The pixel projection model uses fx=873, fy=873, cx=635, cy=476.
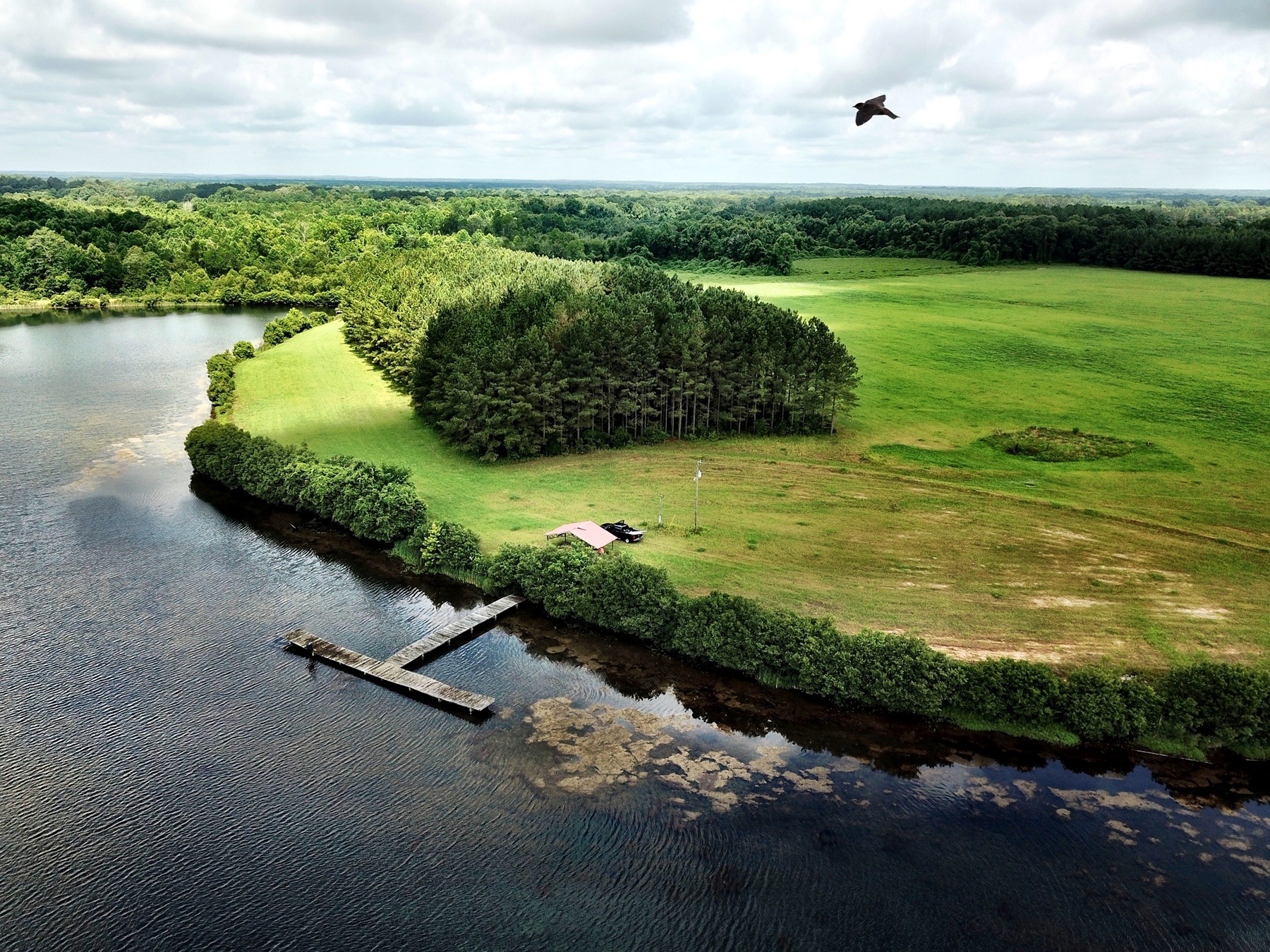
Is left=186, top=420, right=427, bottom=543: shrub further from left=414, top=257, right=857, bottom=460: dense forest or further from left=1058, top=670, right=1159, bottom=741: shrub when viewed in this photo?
left=1058, top=670, right=1159, bottom=741: shrub

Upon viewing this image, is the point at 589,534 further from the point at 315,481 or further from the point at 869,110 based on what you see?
the point at 869,110

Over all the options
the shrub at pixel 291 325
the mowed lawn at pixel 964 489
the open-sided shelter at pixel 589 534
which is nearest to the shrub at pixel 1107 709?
the mowed lawn at pixel 964 489

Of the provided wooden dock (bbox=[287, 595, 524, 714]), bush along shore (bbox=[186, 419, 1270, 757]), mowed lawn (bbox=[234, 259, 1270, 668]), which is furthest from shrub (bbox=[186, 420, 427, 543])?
wooden dock (bbox=[287, 595, 524, 714])

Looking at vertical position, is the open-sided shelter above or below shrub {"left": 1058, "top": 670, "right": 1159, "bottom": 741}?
above

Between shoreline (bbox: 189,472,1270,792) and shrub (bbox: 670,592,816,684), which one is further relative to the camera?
shrub (bbox: 670,592,816,684)

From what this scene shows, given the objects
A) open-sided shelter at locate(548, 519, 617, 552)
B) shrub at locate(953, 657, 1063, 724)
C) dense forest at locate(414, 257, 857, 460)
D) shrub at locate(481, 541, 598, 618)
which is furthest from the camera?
dense forest at locate(414, 257, 857, 460)

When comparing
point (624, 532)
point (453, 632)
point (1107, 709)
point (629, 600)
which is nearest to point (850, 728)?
point (1107, 709)

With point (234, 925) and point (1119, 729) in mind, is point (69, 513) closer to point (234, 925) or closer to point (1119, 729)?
point (234, 925)

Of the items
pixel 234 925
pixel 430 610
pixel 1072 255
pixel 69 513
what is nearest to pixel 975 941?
pixel 234 925
